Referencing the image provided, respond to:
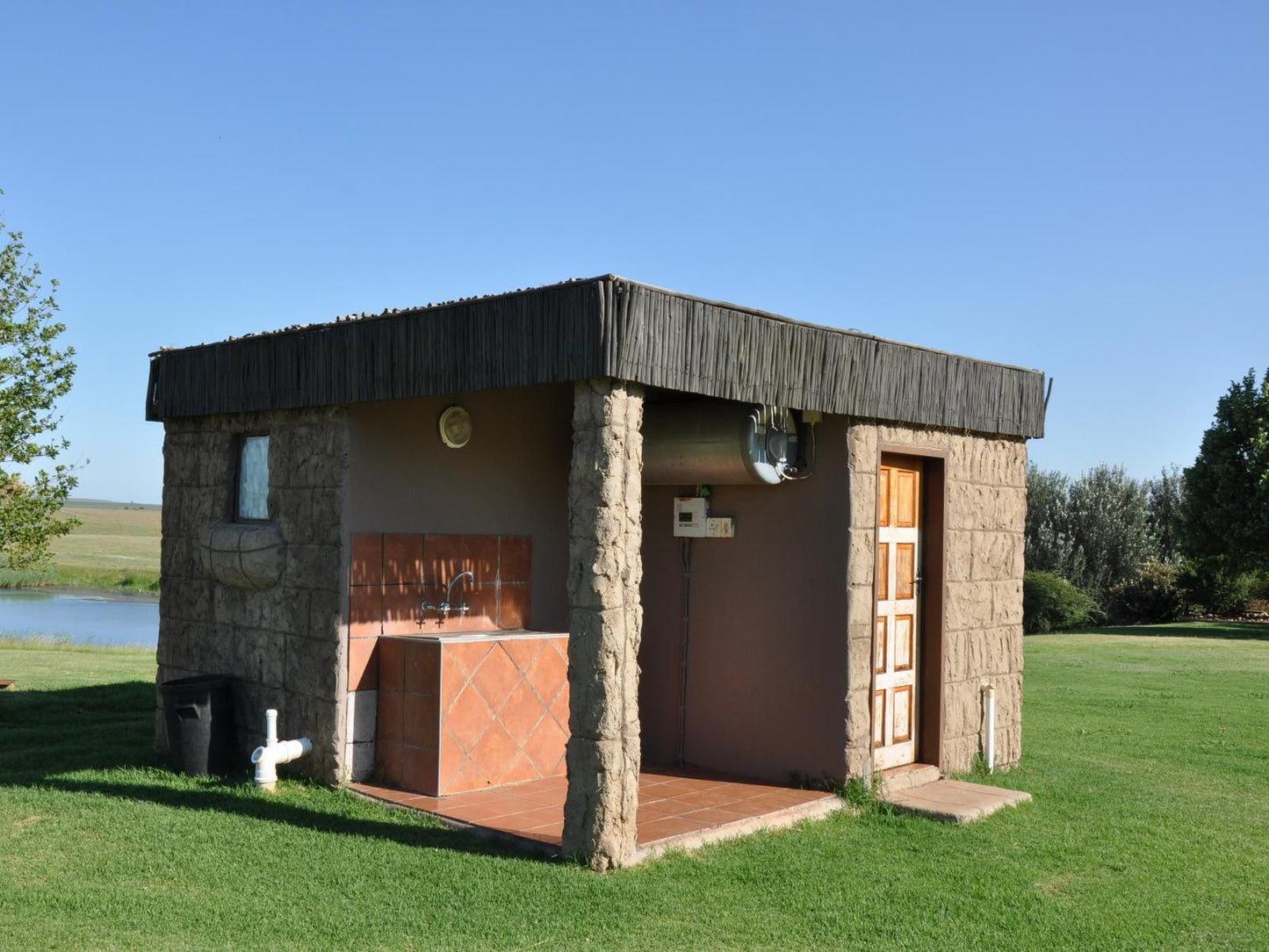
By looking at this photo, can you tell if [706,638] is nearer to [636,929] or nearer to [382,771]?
[382,771]

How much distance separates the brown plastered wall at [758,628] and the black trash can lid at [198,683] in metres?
2.91

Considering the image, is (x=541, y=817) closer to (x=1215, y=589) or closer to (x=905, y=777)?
(x=905, y=777)

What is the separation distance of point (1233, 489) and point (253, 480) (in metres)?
23.5

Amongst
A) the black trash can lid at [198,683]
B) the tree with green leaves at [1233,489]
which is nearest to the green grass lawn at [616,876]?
the black trash can lid at [198,683]

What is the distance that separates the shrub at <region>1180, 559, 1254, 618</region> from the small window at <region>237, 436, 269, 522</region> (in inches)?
992

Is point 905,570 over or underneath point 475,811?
over

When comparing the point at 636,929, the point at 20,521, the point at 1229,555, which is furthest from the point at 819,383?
the point at 1229,555

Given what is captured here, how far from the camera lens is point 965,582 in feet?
26.4

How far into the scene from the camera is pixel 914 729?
7.80m

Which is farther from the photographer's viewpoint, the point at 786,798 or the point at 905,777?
the point at 905,777

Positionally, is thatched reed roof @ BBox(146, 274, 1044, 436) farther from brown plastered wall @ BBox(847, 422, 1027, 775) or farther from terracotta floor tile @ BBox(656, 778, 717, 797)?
terracotta floor tile @ BBox(656, 778, 717, 797)

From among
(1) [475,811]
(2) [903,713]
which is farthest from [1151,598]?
(1) [475,811]

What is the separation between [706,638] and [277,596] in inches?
115

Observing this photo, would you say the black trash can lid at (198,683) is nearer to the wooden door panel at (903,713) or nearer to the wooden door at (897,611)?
the wooden door at (897,611)
